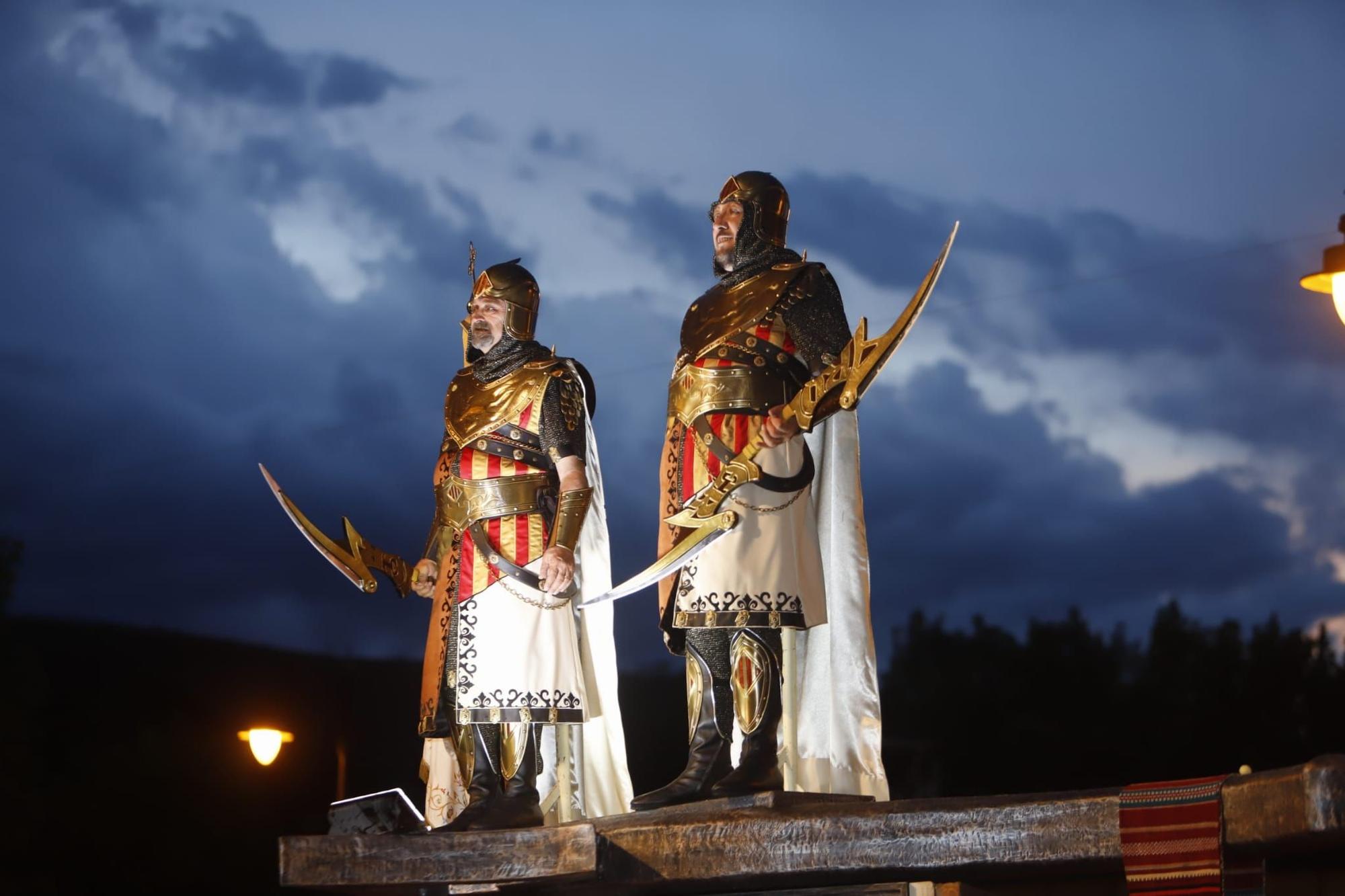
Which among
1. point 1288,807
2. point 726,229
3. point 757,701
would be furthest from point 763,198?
point 1288,807

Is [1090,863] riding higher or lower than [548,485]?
lower

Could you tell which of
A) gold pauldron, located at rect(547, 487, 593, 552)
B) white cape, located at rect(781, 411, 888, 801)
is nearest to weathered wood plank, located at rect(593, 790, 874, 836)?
white cape, located at rect(781, 411, 888, 801)

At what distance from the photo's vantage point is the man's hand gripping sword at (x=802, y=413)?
5395 mm

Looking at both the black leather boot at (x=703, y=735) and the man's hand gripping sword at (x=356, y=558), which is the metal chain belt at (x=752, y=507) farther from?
the man's hand gripping sword at (x=356, y=558)

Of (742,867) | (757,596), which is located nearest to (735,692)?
(757,596)

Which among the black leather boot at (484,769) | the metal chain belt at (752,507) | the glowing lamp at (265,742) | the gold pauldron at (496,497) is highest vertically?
the gold pauldron at (496,497)

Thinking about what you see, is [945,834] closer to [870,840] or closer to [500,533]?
[870,840]

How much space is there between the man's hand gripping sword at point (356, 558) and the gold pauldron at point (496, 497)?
1.58ft

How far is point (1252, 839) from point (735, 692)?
1.93 meters

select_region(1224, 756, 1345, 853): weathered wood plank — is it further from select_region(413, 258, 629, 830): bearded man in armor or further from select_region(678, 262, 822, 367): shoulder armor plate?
select_region(413, 258, 629, 830): bearded man in armor

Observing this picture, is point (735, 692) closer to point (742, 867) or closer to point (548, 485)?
point (742, 867)

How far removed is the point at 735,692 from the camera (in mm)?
5781

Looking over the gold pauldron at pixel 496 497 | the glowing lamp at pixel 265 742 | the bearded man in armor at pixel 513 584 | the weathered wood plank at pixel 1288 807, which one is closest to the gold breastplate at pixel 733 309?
the bearded man in armor at pixel 513 584

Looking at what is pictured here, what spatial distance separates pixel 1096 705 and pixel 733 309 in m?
13.6
